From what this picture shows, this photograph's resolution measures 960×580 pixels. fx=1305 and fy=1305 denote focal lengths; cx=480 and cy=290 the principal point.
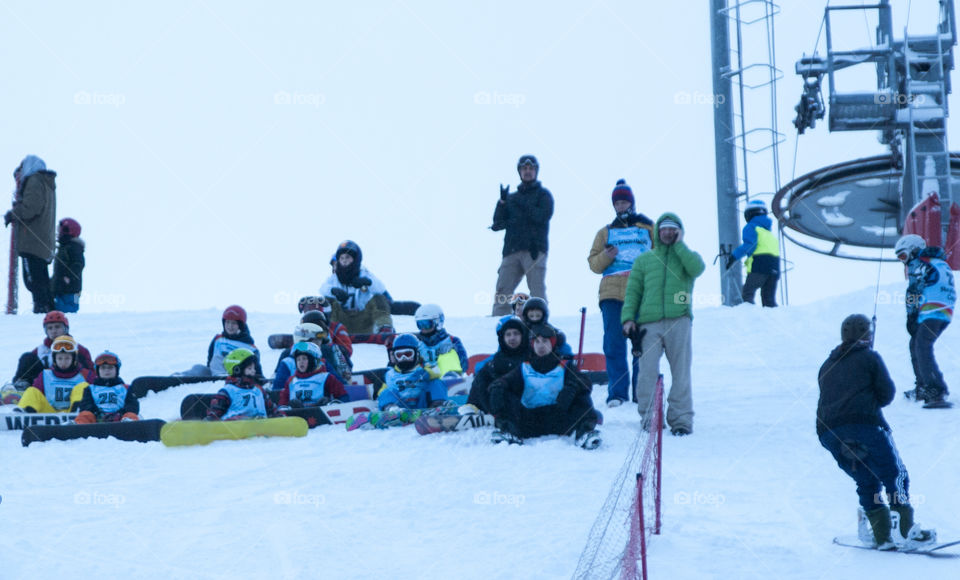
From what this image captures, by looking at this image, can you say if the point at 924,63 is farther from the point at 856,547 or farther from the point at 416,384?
the point at 856,547

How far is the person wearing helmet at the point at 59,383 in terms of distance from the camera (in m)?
11.2

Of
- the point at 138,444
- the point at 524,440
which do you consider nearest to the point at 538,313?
the point at 524,440

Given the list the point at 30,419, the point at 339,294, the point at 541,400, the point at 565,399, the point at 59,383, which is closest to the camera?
the point at 565,399

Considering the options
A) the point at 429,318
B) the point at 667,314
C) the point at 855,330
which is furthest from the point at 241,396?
the point at 855,330

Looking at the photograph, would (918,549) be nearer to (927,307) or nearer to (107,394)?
(927,307)

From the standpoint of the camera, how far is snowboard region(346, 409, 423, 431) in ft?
33.0

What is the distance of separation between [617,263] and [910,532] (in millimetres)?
4531

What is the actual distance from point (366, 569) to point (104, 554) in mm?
1335

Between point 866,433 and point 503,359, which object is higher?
point 503,359

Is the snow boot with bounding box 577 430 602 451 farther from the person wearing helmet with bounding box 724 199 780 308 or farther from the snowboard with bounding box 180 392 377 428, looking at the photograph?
the person wearing helmet with bounding box 724 199 780 308

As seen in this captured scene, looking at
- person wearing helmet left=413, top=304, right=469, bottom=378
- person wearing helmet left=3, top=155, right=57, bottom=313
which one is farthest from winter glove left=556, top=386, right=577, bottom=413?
person wearing helmet left=3, top=155, right=57, bottom=313

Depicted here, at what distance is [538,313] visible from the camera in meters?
9.86

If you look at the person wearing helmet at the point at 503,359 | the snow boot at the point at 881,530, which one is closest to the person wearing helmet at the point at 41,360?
the person wearing helmet at the point at 503,359

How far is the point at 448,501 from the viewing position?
23.9 ft
